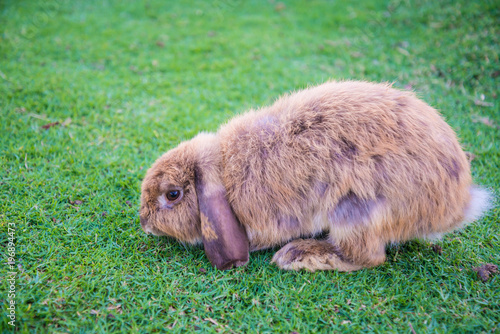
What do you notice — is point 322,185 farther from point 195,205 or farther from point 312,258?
point 195,205

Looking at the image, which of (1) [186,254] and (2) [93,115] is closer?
(1) [186,254]

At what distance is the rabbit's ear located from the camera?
2.62 meters

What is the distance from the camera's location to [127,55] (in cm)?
592

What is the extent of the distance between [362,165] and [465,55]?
4344 mm

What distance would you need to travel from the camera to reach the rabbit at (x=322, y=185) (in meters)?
2.51

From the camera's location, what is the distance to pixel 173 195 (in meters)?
2.87

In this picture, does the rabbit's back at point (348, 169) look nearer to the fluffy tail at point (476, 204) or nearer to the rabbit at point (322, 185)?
the rabbit at point (322, 185)

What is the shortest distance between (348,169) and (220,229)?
105 cm

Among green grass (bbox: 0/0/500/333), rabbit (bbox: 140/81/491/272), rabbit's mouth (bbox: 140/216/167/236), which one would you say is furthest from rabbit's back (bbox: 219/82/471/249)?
rabbit's mouth (bbox: 140/216/167/236)

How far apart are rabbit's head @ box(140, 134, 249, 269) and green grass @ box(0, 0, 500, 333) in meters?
0.18

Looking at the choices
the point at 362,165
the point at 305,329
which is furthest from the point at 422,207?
the point at 305,329

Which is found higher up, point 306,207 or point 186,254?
point 306,207

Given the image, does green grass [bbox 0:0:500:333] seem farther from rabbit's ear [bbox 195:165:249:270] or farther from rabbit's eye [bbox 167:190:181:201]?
rabbit's eye [bbox 167:190:181:201]

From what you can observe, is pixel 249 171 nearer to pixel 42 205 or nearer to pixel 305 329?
pixel 305 329
